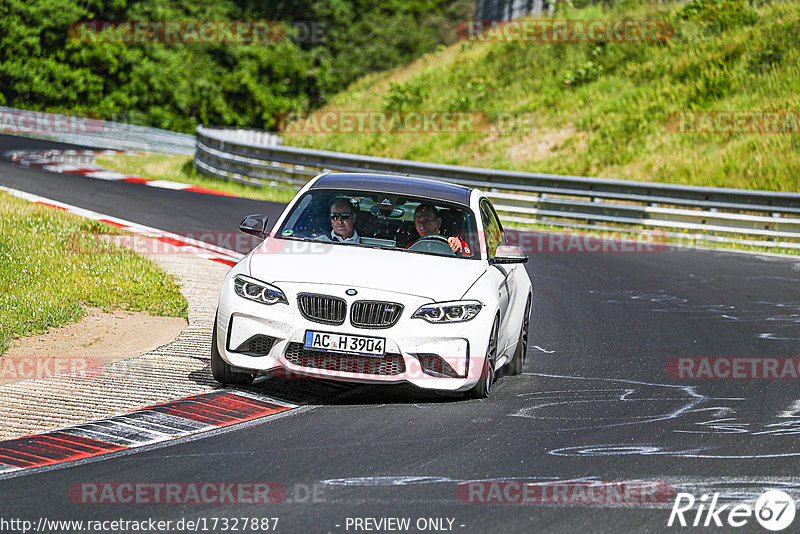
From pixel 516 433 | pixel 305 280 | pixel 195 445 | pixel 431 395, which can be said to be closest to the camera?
pixel 195 445

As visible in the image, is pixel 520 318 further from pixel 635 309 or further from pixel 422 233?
pixel 635 309

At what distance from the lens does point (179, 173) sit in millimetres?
30422

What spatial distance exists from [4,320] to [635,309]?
6.95m

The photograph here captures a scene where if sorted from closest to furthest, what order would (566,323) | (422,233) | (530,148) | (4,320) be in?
(422,233), (4,320), (566,323), (530,148)

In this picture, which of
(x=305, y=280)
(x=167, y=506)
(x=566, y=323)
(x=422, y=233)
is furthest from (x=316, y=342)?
(x=566, y=323)

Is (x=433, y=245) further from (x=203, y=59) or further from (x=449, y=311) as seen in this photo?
(x=203, y=59)

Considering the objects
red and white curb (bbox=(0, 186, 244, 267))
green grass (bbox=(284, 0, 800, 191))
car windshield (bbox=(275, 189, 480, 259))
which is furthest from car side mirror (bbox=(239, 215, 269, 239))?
green grass (bbox=(284, 0, 800, 191))

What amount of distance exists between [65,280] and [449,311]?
5435 millimetres

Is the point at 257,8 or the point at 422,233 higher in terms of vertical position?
the point at 257,8

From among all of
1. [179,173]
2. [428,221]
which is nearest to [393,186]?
[428,221]

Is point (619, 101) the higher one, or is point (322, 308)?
point (619, 101)

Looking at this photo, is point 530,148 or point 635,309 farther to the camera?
point 530,148

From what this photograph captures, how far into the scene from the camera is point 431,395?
8125 mm

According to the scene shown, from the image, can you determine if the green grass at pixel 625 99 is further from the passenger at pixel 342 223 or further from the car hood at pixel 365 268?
the car hood at pixel 365 268
